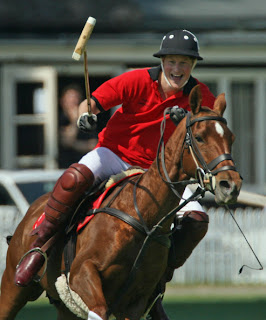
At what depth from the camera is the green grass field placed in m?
10.6

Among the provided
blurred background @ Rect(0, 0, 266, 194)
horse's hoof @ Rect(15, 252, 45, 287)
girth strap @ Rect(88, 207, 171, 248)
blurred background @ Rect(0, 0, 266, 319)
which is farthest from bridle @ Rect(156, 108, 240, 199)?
blurred background @ Rect(0, 0, 266, 194)

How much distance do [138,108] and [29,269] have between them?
1510 millimetres

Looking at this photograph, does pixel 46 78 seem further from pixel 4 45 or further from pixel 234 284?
pixel 234 284

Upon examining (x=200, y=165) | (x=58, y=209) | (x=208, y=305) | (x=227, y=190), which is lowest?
(x=208, y=305)

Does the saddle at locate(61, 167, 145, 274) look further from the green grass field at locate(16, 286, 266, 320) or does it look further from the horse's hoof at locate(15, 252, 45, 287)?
the green grass field at locate(16, 286, 266, 320)

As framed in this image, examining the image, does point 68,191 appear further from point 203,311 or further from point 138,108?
point 203,311

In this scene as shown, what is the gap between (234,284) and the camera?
45.0 feet

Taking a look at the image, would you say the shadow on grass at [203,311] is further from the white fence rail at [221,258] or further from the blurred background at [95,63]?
the blurred background at [95,63]

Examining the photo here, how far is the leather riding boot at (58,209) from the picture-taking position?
6.66m

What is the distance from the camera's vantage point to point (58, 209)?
22.1 feet

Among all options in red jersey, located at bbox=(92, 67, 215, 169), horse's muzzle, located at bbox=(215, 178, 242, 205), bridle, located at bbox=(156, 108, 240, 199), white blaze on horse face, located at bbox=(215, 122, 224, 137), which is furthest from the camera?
red jersey, located at bbox=(92, 67, 215, 169)

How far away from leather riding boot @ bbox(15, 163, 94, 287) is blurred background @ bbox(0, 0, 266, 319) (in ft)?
29.0

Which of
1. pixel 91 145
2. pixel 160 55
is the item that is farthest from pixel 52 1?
pixel 160 55

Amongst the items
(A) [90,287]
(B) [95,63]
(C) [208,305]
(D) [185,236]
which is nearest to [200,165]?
(D) [185,236]
